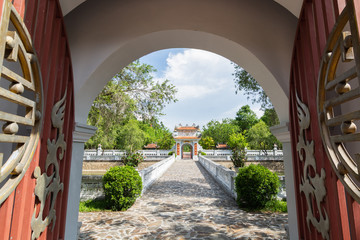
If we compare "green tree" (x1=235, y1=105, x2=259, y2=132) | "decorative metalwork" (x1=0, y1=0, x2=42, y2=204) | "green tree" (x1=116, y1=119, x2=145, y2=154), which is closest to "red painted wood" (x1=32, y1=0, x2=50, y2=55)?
"decorative metalwork" (x1=0, y1=0, x2=42, y2=204)

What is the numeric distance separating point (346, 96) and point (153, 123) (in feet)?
24.3

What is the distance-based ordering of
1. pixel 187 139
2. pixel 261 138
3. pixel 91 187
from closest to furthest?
pixel 91 187 → pixel 261 138 → pixel 187 139

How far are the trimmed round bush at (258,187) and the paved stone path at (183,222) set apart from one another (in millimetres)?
462

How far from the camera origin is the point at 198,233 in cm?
409

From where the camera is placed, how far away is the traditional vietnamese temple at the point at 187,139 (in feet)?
102

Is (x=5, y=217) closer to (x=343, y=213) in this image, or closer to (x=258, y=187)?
(x=343, y=213)

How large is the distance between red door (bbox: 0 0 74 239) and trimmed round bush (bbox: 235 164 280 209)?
5.17 metres

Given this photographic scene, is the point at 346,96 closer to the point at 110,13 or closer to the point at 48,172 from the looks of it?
the point at 48,172

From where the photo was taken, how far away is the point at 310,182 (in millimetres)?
1567

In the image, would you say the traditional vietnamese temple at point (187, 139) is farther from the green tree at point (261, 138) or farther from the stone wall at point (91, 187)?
the stone wall at point (91, 187)

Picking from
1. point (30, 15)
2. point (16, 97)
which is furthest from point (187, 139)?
point (16, 97)

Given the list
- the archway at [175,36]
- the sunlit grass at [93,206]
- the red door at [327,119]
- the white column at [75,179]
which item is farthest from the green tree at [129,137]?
the red door at [327,119]

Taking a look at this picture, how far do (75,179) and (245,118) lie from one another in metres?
48.4

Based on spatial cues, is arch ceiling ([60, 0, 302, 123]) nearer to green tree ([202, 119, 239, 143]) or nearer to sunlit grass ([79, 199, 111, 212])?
sunlit grass ([79, 199, 111, 212])
